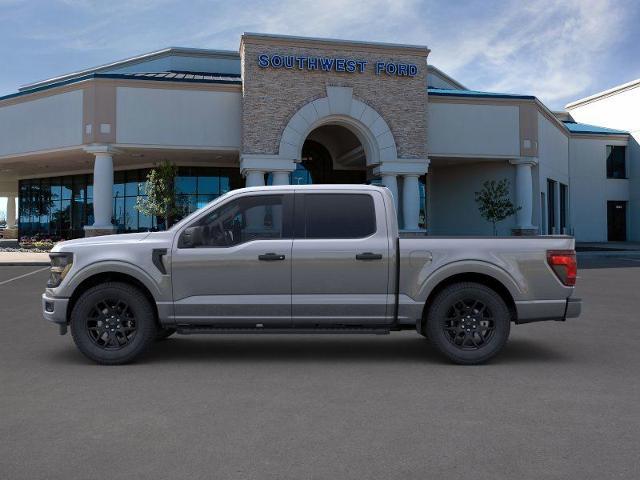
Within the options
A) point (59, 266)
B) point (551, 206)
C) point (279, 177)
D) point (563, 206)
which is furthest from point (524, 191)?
point (59, 266)

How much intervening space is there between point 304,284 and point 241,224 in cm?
102

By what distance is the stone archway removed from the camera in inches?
1104

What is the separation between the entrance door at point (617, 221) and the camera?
45969mm

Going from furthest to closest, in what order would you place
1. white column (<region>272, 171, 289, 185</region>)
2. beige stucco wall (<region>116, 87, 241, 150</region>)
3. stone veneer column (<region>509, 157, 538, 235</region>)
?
stone veneer column (<region>509, 157, 538, 235</region>) → beige stucco wall (<region>116, 87, 241, 150</region>) → white column (<region>272, 171, 289, 185</region>)

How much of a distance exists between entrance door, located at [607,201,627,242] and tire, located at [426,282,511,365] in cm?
4343

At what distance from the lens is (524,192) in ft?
107

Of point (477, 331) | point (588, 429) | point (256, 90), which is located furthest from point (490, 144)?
point (588, 429)


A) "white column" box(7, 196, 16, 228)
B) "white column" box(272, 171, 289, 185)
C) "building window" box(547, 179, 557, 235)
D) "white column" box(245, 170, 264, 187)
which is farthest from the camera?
"white column" box(7, 196, 16, 228)

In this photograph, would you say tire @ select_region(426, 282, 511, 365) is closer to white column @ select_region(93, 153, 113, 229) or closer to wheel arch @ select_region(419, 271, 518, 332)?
wheel arch @ select_region(419, 271, 518, 332)

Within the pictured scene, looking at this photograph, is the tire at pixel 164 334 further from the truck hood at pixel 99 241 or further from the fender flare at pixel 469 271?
the fender flare at pixel 469 271

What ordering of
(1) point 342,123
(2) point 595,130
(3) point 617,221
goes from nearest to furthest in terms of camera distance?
1. (1) point 342,123
2. (2) point 595,130
3. (3) point 617,221

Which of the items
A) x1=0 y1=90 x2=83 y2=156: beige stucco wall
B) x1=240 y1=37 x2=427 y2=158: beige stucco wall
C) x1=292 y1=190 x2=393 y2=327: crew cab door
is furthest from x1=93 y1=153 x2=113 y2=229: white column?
x1=292 y1=190 x2=393 y2=327: crew cab door

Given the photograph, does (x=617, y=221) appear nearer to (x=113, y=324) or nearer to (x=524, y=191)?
(x=524, y=191)

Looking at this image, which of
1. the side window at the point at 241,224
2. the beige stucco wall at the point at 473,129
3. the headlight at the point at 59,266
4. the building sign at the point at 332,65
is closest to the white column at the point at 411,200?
the beige stucco wall at the point at 473,129
